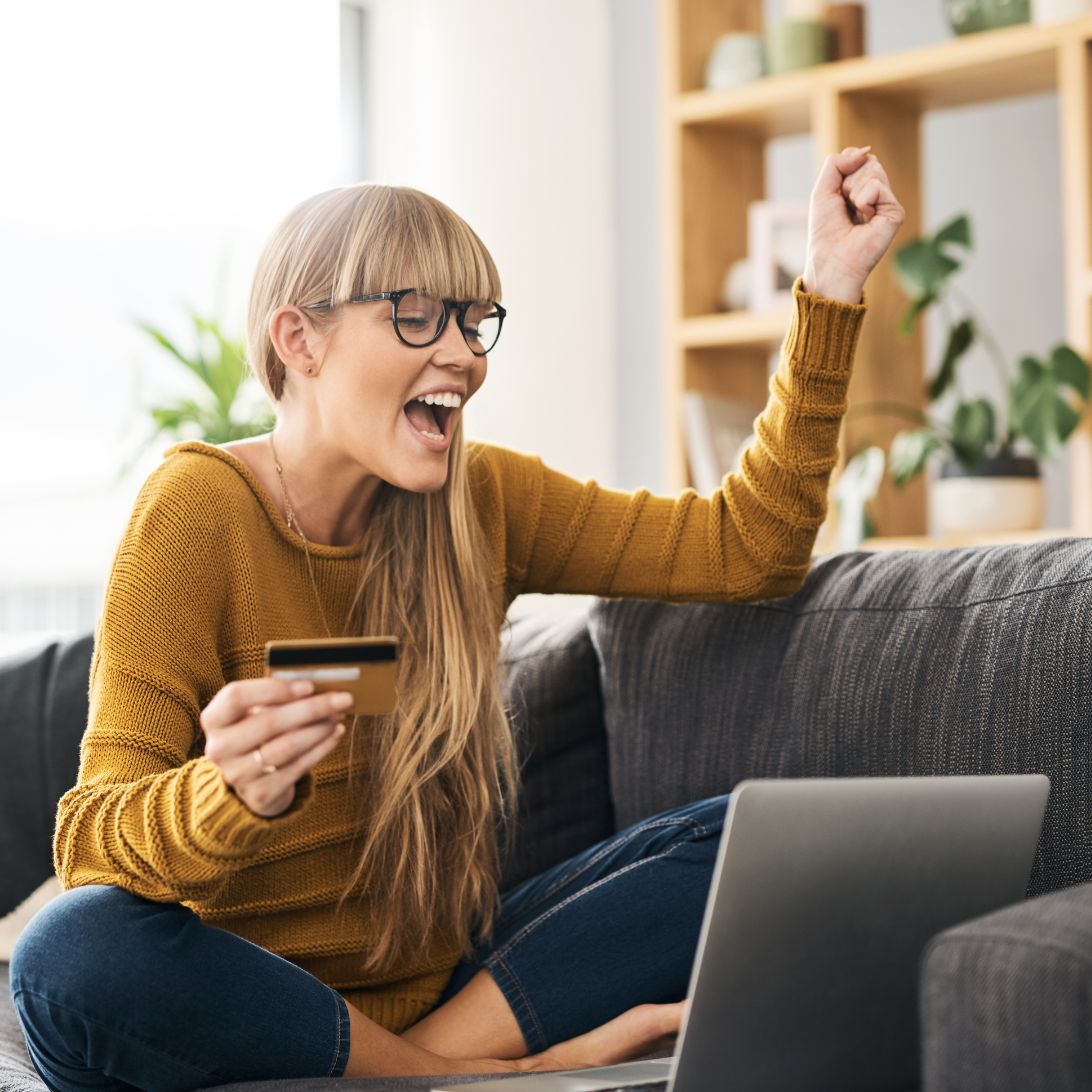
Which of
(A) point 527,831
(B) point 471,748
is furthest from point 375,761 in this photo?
(A) point 527,831

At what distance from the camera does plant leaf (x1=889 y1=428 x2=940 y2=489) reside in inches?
104

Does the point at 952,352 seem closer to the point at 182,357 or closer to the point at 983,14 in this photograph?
the point at 983,14

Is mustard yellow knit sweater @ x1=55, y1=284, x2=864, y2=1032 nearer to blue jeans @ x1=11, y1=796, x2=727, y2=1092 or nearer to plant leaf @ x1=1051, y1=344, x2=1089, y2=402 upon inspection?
blue jeans @ x1=11, y1=796, x2=727, y2=1092

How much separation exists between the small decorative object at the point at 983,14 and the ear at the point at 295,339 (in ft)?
6.08

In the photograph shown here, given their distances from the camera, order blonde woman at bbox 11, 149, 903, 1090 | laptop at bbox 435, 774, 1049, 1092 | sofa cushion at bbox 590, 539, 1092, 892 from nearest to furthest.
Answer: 1. laptop at bbox 435, 774, 1049, 1092
2. blonde woman at bbox 11, 149, 903, 1090
3. sofa cushion at bbox 590, 539, 1092, 892

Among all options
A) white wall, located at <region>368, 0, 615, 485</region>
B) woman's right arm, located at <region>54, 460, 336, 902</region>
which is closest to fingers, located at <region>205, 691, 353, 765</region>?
woman's right arm, located at <region>54, 460, 336, 902</region>

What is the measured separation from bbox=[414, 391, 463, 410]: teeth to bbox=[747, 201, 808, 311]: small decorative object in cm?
163

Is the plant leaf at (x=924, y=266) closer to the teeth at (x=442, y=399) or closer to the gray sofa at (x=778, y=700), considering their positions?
the gray sofa at (x=778, y=700)

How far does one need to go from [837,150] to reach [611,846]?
1.85m

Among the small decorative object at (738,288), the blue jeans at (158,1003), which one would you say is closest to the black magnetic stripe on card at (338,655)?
the blue jeans at (158,1003)

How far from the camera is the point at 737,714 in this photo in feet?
4.98

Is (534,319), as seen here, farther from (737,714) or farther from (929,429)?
(737,714)

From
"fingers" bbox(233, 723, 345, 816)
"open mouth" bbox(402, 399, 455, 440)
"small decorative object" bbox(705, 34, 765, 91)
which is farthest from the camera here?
"small decorative object" bbox(705, 34, 765, 91)

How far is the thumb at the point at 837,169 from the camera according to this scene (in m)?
1.48
